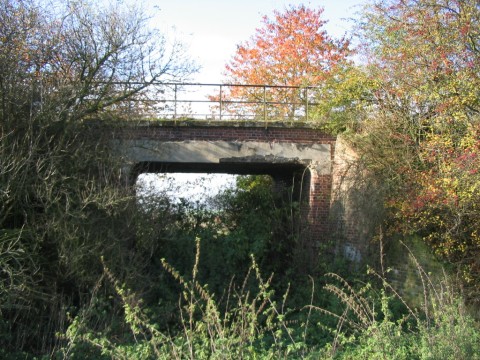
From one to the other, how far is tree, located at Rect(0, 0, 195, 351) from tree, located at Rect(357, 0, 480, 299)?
6156mm

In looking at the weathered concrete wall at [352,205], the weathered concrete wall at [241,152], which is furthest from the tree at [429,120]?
the weathered concrete wall at [241,152]

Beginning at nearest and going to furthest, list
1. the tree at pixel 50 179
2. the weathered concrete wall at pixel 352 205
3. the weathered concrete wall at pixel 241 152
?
the tree at pixel 50 179 < the weathered concrete wall at pixel 352 205 < the weathered concrete wall at pixel 241 152

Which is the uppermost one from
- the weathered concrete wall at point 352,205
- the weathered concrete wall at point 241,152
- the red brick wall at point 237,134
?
the red brick wall at point 237,134

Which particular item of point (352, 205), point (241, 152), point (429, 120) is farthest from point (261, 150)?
point (429, 120)

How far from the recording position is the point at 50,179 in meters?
10.4

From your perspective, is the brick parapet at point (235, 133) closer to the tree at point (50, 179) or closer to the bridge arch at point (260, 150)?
the bridge arch at point (260, 150)

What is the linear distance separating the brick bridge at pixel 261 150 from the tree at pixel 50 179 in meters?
3.01

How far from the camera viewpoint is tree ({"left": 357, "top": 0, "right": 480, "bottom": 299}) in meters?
10.9

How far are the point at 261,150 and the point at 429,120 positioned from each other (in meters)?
4.56

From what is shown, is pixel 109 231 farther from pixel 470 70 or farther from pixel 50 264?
pixel 470 70

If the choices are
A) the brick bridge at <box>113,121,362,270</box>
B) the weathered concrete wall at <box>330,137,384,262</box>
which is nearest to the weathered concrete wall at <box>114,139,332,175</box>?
the brick bridge at <box>113,121,362,270</box>

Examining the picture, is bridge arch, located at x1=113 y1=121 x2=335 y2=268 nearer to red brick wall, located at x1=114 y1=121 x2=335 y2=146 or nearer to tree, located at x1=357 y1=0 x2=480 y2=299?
red brick wall, located at x1=114 y1=121 x2=335 y2=146

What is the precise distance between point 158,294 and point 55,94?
17.0 feet

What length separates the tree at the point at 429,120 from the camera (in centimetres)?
1088
